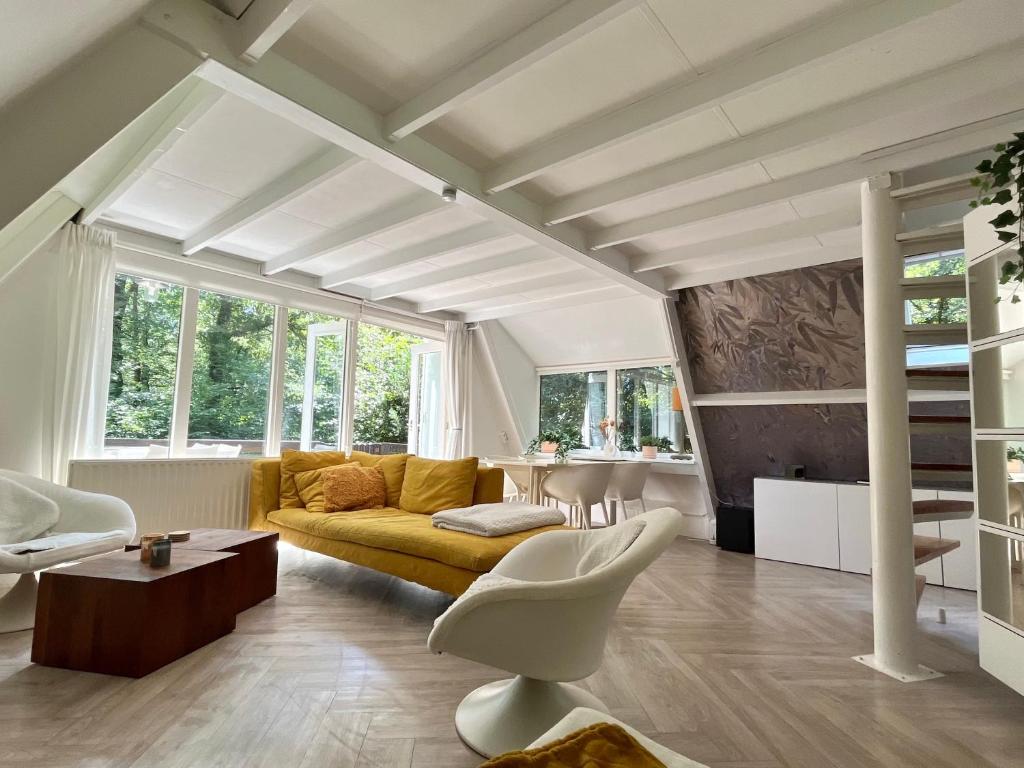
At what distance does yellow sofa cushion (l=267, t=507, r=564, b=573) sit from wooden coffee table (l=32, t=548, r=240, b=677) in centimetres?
103

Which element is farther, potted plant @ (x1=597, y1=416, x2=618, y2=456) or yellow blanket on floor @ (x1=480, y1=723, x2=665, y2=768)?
potted plant @ (x1=597, y1=416, x2=618, y2=456)

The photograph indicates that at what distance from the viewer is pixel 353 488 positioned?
4.13 metres

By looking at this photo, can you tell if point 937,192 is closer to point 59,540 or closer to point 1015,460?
point 1015,460

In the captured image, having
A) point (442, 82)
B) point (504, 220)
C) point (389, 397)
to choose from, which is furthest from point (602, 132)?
point (389, 397)

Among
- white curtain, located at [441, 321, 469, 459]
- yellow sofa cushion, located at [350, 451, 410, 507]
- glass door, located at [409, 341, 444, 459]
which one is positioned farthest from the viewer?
glass door, located at [409, 341, 444, 459]

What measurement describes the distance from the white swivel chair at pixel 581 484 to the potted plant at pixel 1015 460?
10.4ft

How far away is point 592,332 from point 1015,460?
451cm

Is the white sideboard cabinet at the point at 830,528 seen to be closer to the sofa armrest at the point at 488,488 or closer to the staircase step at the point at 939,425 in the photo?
the staircase step at the point at 939,425

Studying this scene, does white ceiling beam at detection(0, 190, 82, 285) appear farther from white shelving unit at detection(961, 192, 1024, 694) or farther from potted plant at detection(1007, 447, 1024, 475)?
potted plant at detection(1007, 447, 1024, 475)

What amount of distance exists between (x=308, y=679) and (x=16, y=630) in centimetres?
168

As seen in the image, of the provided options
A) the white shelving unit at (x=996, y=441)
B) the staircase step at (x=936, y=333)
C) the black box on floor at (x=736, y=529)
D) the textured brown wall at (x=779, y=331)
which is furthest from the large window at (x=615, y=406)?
the white shelving unit at (x=996, y=441)

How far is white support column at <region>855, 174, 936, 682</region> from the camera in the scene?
258cm

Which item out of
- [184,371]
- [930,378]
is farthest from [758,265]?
[184,371]

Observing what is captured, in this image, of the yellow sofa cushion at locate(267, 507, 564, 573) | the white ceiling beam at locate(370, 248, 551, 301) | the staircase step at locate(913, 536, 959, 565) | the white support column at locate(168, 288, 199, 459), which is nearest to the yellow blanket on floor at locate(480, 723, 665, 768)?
the yellow sofa cushion at locate(267, 507, 564, 573)
